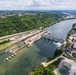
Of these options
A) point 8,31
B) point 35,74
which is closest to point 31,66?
point 35,74

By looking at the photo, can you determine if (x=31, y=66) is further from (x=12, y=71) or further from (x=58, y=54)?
(x=58, y=54)

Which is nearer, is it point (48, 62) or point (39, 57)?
point (48, 62)


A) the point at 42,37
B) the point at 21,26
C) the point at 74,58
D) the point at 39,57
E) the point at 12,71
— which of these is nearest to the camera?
the point at 12,71

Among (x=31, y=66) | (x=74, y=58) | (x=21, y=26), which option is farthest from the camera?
(x=21, y=26)

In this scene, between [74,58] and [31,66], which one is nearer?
[31,66]

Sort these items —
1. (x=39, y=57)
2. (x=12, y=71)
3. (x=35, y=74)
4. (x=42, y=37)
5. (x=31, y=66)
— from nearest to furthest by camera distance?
(x=35, y=74) → (x=12, y=71) → (x=31, y=66) → (x=39, y=57) → (x=42, y=37)

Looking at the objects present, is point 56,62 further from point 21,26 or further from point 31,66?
point 21,26

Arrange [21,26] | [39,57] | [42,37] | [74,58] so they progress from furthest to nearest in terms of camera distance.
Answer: [21,26]
[42,37]
[39,57]
[74,58]

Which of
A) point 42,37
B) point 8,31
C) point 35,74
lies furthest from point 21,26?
point 35,74

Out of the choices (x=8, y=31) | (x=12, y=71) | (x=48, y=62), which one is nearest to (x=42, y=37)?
(x=8, y=31)
